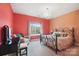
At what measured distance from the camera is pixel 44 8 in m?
1.98

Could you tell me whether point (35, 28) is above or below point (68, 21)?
below

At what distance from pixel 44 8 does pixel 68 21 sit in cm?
56

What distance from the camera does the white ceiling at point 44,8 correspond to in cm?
194

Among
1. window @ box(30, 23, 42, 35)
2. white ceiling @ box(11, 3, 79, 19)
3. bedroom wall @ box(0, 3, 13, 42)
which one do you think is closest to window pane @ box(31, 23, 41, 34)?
window @ box(30, 23, 42, 35)

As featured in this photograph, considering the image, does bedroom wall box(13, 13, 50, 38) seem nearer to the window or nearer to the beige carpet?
the window

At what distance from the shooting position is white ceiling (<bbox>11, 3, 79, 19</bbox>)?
6.38 feet

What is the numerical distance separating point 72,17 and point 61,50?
701 millimetres

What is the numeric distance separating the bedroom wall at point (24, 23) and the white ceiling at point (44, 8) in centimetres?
8

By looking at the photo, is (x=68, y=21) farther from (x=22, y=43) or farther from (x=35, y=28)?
(x=22, y=43)

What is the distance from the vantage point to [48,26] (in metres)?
2.09

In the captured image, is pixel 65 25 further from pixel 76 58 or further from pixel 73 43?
pixel 76 58

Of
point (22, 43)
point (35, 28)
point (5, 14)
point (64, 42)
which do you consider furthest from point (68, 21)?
point (5, 14)

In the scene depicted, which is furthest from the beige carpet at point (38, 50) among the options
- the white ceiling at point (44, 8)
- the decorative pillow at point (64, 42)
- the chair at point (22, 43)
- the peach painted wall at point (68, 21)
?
the white ceiling at point (44, 8)

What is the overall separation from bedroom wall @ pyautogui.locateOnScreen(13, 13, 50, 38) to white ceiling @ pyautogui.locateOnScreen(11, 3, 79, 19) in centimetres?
8
